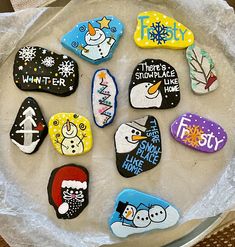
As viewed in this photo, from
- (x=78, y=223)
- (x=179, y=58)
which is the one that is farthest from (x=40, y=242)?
(x=179, y=58)

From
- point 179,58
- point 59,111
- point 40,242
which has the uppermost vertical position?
point 179,58

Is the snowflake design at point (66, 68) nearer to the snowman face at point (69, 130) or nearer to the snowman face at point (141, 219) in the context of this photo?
the snowman face at point (69, 130)

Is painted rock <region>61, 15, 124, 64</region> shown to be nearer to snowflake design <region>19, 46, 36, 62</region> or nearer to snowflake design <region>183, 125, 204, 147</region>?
snowflake design <region>19, 46, 36, 62</region>

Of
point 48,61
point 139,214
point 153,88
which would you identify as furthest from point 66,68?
point 139,214

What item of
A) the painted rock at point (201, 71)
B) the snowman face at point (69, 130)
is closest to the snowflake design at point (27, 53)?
the snowman face at point (69, 130)

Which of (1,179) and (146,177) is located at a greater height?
(146,177)

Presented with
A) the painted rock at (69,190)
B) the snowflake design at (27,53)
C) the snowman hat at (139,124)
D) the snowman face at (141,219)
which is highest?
the snowman hat at (139,124)

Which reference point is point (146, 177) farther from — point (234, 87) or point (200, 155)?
point (234, 87)
